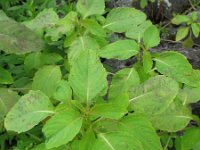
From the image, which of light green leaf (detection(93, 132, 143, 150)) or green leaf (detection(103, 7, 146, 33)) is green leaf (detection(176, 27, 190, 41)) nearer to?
green leaf (detection(103, 7, 146, 33))

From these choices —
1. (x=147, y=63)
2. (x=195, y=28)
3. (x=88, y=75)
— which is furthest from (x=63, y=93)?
(x=195, y=28)

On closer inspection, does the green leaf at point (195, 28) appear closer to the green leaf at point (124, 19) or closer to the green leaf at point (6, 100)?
the green leaf at point (124, 19)

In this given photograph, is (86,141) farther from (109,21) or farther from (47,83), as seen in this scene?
(109,21)

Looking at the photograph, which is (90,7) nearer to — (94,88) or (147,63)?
(147,63)

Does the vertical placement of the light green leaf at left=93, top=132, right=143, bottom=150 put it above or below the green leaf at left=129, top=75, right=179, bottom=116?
below

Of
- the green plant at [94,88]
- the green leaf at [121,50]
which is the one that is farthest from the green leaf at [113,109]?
the green leaf at [121,50]

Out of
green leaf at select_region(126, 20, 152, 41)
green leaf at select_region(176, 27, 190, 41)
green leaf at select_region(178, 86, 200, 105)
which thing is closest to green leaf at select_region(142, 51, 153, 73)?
green leaf at select_region(126, 20, 152, 41)
